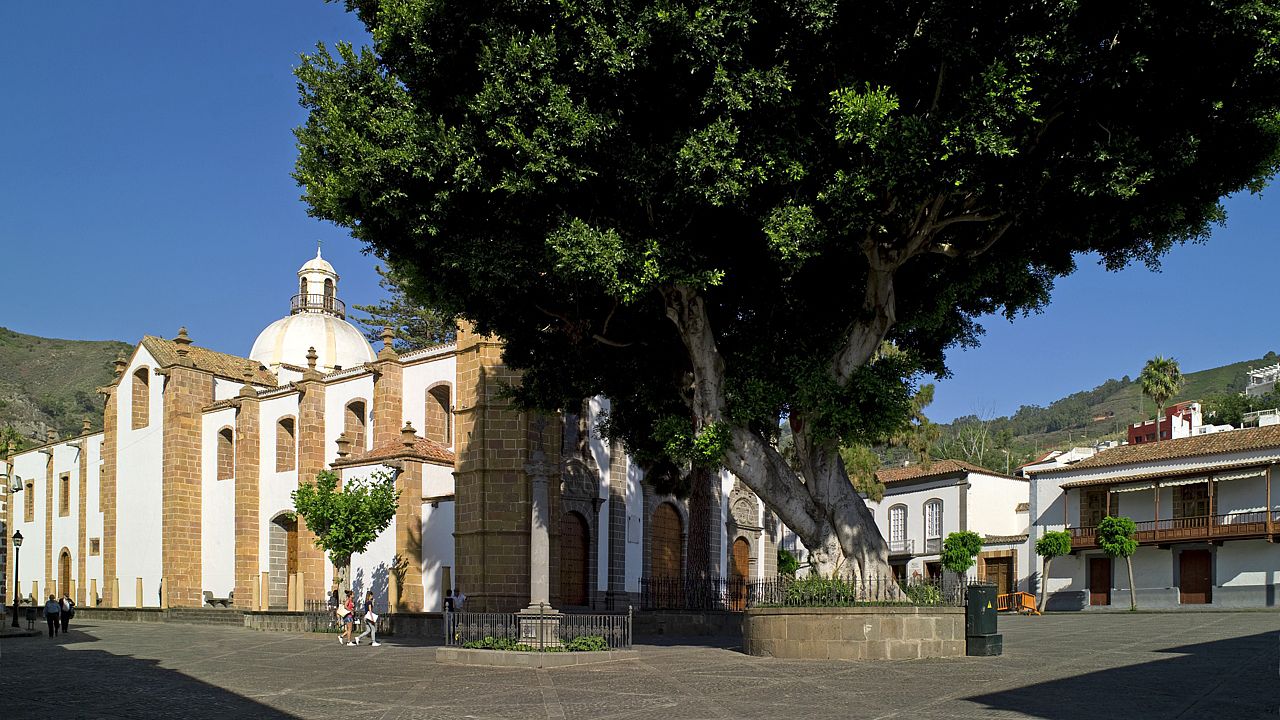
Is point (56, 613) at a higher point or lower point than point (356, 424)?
lower

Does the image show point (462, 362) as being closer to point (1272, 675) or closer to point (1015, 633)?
point (1015, 633)

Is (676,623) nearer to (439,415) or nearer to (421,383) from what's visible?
(439,415)

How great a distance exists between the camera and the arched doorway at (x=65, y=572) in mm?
48562

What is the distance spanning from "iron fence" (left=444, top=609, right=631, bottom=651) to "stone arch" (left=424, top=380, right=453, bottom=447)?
46.0 ft

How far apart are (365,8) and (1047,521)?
113 feet

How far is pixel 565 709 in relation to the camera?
11.6m

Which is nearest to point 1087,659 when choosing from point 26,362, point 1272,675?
point 1272,675

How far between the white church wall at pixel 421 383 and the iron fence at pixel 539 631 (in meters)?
13.8

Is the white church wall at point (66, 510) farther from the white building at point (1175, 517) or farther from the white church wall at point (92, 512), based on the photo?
the white building at point (1175, 517)

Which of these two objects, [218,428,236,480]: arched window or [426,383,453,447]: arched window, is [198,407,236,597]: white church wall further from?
[426,383,453,447]: arched window

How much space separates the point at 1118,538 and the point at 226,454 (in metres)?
33.0

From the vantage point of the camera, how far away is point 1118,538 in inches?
1435

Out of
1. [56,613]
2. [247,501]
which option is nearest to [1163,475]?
[247,501]

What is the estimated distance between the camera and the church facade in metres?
27.6
